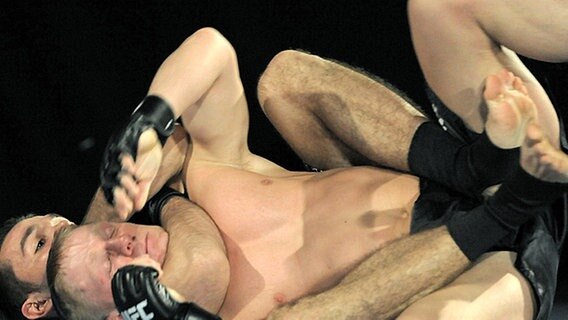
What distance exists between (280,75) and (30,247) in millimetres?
577

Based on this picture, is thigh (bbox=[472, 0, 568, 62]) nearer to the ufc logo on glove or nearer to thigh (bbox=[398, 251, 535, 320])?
thigh (bbox=[398, 251, 535, 320])

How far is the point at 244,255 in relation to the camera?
168 cm

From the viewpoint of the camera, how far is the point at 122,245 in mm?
1638

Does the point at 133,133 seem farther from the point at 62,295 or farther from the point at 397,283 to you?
the point at 397,283

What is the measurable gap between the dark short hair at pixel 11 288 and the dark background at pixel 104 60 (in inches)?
10.6

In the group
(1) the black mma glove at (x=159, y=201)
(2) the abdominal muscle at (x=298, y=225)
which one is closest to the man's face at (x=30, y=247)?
(1) the black mma glove at (x=159, y=201)

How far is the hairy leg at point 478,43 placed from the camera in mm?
1433

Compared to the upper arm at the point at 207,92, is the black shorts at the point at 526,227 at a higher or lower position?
lower

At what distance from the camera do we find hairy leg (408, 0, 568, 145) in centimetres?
143

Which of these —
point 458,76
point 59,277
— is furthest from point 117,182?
point 458,76

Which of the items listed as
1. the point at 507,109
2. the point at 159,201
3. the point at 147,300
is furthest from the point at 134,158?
the point at 507,109

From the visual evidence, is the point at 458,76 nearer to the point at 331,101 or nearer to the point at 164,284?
the point at 331,101

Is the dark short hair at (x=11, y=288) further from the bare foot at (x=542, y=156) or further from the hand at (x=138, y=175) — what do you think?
the bare foot at (x=542, y=156)

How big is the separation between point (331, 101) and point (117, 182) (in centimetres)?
47
